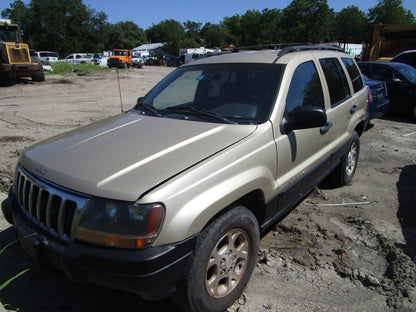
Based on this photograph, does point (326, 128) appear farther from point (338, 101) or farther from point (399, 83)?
point (399, 83)

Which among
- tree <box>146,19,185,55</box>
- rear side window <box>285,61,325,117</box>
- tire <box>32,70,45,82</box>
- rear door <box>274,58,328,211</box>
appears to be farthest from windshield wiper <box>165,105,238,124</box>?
tree <box>146,19,185,55</box>

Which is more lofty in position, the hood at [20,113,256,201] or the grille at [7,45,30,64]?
the grille at [7,45,30,64]

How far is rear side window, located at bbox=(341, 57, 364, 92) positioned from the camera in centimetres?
429

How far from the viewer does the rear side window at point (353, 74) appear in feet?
14.1

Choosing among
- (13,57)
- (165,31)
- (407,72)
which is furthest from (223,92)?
(165,31)

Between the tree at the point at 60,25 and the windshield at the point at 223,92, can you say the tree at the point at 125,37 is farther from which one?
the windshield at the point at 223,92

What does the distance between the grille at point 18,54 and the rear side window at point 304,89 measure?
1769cm

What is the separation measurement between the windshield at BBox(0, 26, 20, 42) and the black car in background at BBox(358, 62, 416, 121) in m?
17.6

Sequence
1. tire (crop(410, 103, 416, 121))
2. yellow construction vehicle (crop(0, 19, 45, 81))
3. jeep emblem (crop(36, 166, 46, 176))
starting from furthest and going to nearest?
yellow construction vehicle (crop(0, 19, 45, 81)), tire (crop(410, 103, 416, 121)), jeep emblem (crop(36, 166, 46, 176))

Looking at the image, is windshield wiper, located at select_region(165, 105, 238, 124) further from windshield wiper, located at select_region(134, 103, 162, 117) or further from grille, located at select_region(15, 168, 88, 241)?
grille, located at select_region(15, 168, 88, 241)

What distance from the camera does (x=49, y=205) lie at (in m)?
1.98

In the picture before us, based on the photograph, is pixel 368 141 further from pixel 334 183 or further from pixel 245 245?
pixel 245 245

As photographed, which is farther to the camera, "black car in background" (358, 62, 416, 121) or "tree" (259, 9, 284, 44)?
"tree" (259, 9, 284, 44)

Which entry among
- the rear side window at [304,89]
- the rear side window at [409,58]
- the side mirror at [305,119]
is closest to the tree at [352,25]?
the rear side window at [409,58]
